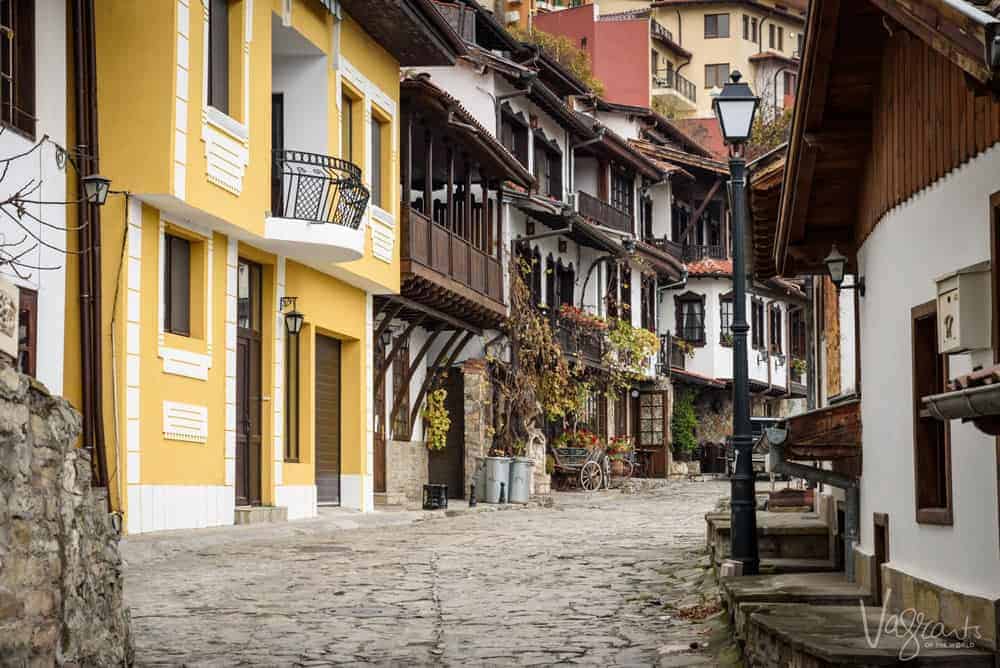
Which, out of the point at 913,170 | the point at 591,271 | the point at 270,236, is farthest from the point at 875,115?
the point at 591,271

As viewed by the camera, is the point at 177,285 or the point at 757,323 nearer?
the point at 177,285

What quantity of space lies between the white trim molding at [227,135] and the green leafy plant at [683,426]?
27.6m

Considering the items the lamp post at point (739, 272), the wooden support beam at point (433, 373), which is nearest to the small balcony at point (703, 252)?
the wooden support beam at point (433, 373)

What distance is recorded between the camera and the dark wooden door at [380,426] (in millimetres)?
25312

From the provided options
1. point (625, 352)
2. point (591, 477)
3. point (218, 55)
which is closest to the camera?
point (218, 55)

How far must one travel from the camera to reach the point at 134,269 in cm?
1588

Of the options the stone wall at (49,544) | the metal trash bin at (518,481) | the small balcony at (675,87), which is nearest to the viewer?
the stone wall at (49,544)

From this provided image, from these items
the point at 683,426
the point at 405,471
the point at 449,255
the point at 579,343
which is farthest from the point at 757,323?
the point at 449,255

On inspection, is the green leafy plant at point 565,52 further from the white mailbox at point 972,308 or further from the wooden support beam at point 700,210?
the white mailbox at point 972,308

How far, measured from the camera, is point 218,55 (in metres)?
17.8

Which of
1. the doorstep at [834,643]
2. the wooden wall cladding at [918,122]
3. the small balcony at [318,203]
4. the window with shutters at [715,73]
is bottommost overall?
the doorstep at [834,643]

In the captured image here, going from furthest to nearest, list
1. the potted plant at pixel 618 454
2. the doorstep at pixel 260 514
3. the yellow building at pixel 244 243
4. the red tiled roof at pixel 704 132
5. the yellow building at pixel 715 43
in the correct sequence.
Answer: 1. the yellow building at pixel 715 43
2. the red tiled roof at pixel 704 132
3. the potted plant at pixel 618 454
4. the doorstep at pixel 260 514
5. the yellow building at pixel 244 243

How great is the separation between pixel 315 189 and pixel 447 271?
5663mm

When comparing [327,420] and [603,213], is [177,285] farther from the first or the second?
[603,213]
